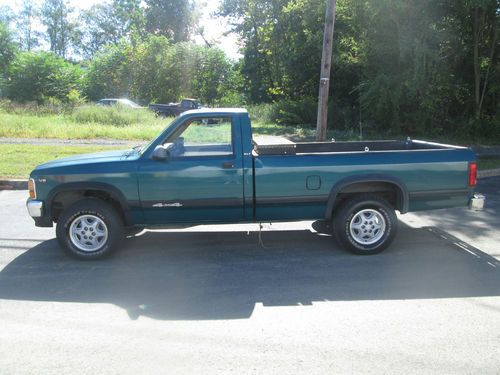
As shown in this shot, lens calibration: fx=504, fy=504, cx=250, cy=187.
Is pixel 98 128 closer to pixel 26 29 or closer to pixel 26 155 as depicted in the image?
pixel 26 155

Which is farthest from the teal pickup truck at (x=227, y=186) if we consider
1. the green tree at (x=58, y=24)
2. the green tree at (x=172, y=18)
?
the green tree at (x=58, y=24)

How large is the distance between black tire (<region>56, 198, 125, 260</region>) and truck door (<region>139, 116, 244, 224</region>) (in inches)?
16.5

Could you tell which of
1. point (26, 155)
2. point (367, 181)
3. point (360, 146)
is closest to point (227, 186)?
point (367, 181)

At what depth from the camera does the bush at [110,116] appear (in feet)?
76.3

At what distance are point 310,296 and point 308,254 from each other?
1397 mm

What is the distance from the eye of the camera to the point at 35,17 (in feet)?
307

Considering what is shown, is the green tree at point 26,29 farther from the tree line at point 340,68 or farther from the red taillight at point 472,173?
the red taillight at point 472,173

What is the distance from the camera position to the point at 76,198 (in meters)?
6.26

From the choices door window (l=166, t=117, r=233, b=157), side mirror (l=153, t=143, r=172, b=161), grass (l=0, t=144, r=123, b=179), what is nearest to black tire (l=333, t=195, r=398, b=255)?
door window (l=166, t=117, r=233, b=157)

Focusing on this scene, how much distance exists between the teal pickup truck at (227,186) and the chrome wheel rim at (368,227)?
1 cm

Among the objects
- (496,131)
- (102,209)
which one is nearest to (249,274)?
(102,209)

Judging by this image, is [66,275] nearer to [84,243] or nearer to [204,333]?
[84,243]

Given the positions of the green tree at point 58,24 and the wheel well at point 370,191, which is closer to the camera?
the wheel well at point 370,191

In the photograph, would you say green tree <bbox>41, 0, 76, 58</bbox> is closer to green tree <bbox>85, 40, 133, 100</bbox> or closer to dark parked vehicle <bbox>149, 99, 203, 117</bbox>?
green tree <bbox>85, 40, 133, 100</bbox>
